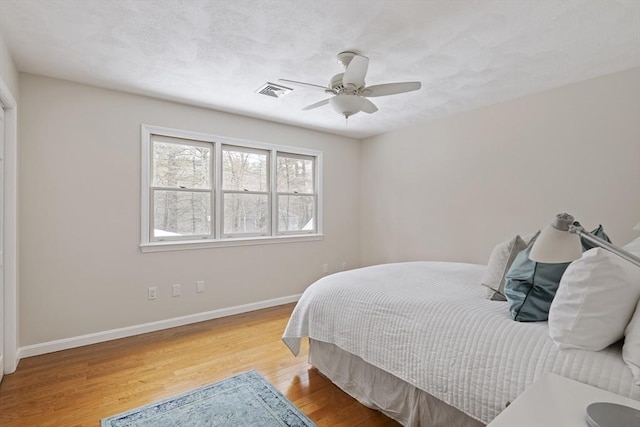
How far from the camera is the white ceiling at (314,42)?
1.95 meters

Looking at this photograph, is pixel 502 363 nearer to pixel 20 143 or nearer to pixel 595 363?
pixel 595 363

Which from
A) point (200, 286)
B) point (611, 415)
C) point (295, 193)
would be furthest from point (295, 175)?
point (611, 415)

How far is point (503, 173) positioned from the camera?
11.7ft

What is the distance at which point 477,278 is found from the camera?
256 cm

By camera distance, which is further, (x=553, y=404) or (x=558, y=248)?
(x=553, y=404)

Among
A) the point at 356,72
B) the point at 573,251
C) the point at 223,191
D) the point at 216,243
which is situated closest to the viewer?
the point at 573,251

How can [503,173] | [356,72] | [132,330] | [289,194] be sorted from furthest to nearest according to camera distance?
[289,194], [503,173], [132,330], [356,72]

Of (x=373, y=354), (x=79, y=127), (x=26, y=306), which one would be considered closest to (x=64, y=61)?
(x=79, y=127)

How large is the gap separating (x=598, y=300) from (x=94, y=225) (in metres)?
3.76

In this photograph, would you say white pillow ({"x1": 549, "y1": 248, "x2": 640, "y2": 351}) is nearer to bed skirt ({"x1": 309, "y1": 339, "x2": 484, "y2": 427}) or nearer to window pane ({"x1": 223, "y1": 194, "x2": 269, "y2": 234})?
bed skirt ({"x1": 309, "y1": 339, "x2": 484, "y2": 427})

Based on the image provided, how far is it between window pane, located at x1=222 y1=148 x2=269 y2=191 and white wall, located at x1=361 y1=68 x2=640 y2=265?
5.64ft

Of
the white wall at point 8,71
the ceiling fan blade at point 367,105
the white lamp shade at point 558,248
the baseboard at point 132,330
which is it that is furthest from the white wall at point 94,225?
the white lamp shade at point 558,248

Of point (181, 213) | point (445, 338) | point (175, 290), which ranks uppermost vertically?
point (181, 213)

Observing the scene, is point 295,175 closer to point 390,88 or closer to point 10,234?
point 390,88
